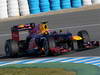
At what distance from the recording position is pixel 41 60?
13961 millimetres

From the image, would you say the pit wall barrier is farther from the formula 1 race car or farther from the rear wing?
the formula 1 race car

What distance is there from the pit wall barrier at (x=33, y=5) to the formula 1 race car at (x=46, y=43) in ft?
51.2

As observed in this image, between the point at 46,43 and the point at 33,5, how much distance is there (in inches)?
706

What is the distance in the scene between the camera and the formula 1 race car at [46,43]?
569 inches

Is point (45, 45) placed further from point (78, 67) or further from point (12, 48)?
point (78, 67)

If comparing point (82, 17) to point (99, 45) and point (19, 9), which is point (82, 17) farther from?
point (99, 45)

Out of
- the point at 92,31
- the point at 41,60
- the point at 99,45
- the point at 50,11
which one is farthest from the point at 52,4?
the point at 41,60

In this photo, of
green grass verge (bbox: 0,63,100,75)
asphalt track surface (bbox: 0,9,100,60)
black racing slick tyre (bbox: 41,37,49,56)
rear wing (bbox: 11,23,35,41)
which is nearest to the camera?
green grass verge (bbox: 0,63,100,75)

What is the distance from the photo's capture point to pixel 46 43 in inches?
565

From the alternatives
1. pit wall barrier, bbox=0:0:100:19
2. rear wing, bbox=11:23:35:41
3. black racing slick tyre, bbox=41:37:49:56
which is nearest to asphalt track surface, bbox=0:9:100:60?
pit wall barrier, bbox=0:0:100:19

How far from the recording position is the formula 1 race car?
14460 millimetres

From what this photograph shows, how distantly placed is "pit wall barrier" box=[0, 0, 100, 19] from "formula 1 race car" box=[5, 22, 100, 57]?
51.2 feet

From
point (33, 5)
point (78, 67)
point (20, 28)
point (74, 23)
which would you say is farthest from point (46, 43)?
point (33, 5)

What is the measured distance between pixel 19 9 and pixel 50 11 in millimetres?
2667
